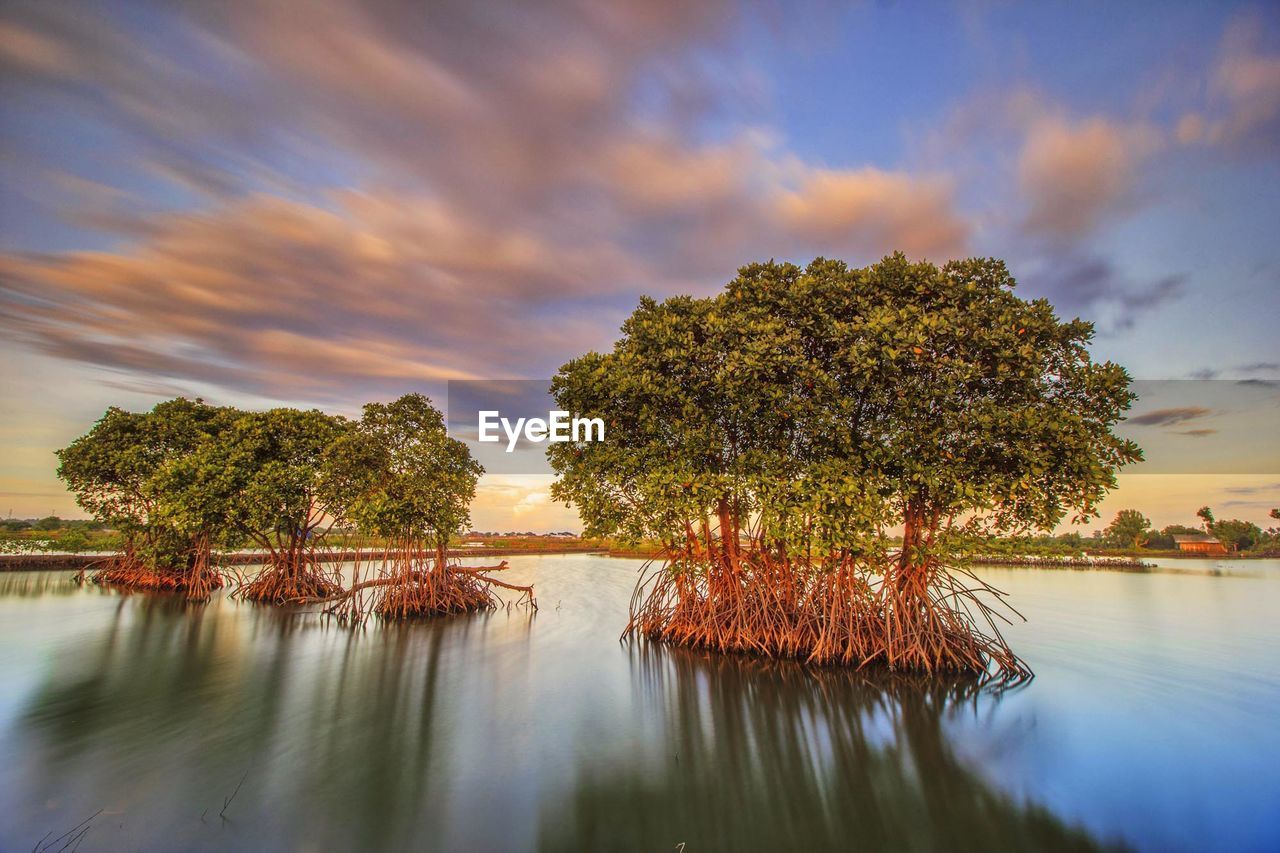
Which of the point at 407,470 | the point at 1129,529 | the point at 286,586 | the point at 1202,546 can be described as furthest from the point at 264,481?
the point at 1202,546

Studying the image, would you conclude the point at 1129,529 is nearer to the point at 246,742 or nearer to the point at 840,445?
the point at 840,445

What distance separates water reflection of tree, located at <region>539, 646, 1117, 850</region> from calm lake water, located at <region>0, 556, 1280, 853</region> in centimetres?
3

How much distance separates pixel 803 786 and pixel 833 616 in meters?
5.44

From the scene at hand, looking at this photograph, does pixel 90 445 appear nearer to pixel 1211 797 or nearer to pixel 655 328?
pixel 655 328

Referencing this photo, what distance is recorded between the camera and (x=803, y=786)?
6773mm

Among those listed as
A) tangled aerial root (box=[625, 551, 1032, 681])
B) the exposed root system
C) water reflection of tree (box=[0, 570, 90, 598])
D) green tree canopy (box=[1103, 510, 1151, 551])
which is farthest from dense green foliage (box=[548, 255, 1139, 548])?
green tree canopy (box=[1103, 510, 1151, 551])

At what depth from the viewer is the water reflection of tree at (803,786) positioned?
5.64 meters

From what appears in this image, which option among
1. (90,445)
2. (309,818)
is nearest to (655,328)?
(309,818)

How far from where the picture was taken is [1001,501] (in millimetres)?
10312

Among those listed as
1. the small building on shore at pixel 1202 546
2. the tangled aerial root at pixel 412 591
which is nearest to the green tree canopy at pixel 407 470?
the tangled aerial root at pixel 412 591

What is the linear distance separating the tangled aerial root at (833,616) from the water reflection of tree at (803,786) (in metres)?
1.31

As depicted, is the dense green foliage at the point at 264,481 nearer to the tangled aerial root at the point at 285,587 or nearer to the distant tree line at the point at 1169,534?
the tangled aerial root at the point at 285,587

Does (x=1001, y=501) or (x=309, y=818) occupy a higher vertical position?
(x=1001, y=501)

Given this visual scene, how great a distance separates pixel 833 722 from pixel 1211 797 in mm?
4489
